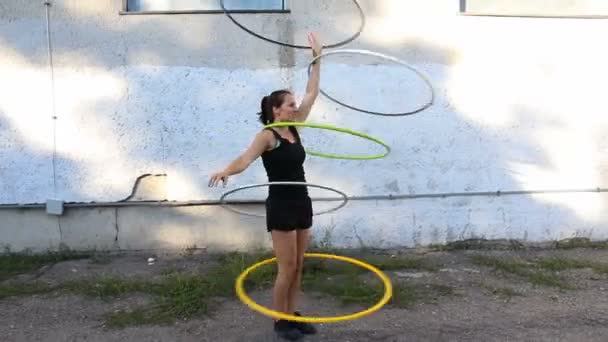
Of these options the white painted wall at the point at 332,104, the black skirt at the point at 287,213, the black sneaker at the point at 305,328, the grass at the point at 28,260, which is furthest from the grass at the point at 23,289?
the black skirt at the point at 287,213

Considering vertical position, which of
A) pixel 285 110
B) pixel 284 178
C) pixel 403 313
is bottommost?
pixel 403 313

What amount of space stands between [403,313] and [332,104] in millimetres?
2569

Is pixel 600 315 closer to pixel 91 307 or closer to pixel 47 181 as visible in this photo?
pixel 91 307

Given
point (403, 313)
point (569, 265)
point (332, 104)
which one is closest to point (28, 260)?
point (332, 104)

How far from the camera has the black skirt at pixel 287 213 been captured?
464 cm

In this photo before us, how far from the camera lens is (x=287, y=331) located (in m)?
5.01

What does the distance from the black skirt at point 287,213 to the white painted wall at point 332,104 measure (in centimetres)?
250

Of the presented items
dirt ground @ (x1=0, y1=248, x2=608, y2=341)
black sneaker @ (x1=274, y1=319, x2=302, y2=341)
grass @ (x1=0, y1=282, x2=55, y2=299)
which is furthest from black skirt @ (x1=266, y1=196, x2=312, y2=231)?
grass @ (x1=0, y1=282, x2=55, y2=299)

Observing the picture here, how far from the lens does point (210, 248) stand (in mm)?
7277

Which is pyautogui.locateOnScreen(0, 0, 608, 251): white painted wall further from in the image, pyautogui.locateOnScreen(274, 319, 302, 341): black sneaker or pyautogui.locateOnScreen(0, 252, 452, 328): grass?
pyautogui.locateOnScreen(274, 319, 302, 341): black sneaker

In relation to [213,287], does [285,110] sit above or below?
above

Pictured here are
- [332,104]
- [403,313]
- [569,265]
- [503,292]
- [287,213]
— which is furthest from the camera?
[332,104]

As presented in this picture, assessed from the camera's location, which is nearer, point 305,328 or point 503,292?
point 305,328

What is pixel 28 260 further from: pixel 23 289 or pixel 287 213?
pixel 287 213
